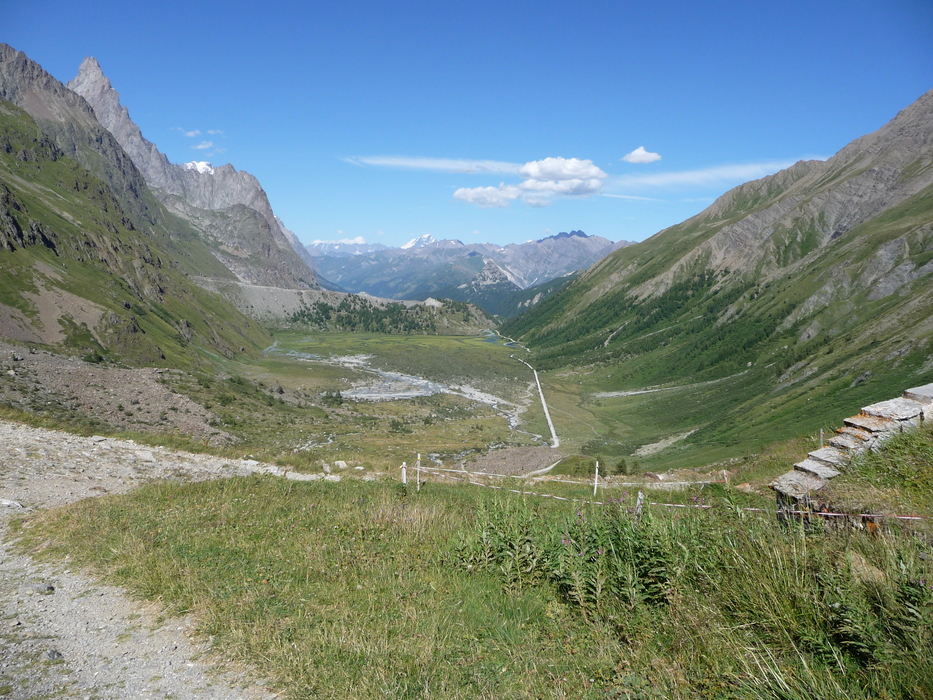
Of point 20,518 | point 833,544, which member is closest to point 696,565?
point 833,544

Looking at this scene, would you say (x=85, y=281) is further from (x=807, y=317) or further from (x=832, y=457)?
(x=807, y=317)

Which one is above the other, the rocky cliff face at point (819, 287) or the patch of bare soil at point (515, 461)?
the rocky cliff face at point (819, 287)

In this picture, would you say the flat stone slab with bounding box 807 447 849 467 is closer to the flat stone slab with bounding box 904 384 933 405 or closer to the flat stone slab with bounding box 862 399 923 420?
the flat stone slab with bounding box 862 399 923 420

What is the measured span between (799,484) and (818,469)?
0.97 meters

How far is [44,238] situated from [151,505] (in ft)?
405

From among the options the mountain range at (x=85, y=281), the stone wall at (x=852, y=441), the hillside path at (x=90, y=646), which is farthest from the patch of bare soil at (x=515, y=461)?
the mountain range at (x=85, y=281)

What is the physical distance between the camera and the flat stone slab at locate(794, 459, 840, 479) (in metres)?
10.9

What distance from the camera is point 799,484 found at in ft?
35.8

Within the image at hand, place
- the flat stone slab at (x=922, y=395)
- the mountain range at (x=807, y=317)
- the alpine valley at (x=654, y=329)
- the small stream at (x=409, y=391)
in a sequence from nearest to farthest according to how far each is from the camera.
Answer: the flat stone slab at (x=922, y=395) < the mountain range at (x=807, y=317) < the alpine valley at (x=654, y=329) < the small stream at (x=409, y=391)

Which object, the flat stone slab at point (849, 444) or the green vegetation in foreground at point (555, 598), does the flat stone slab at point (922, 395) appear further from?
the green vegetation in foreground at point (555, 598)

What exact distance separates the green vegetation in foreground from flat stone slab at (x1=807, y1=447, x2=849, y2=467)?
0.77 meters

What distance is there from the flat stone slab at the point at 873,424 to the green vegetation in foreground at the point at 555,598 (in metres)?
1.01

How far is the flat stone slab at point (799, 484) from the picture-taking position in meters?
10.4

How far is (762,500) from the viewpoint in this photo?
11688 millimetres
